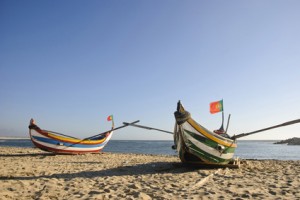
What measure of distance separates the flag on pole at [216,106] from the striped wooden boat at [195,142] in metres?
4.23

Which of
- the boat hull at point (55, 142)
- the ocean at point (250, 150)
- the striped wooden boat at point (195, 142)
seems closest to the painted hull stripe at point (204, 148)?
the striped wooden boat at point (195, 142)

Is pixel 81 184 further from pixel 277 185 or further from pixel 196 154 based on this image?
pixel 277 185

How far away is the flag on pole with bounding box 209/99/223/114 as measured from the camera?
523 inches

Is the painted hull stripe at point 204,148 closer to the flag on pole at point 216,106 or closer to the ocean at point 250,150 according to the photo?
the flag on pole at point 216,106

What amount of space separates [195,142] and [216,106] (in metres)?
5.41

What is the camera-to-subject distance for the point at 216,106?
1347 centimetres

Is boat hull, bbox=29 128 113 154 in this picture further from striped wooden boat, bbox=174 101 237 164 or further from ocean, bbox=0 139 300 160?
ocean, bbox=0 139 300 160

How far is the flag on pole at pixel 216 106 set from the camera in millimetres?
13281

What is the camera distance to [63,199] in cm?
466

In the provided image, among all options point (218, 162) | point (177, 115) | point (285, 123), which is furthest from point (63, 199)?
point (285, 123)

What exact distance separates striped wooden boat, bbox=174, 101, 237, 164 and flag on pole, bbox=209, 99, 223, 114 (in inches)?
167

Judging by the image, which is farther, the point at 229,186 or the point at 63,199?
the point at 229,186

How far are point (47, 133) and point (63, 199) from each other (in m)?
12.3

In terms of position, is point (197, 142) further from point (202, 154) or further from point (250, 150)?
point (250, 150)
